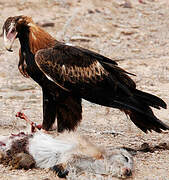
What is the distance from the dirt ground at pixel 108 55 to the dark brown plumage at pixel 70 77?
60 centimetres

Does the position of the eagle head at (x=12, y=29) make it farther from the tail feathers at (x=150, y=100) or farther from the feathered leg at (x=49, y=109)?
the tail feathers at (x=150, y=100)

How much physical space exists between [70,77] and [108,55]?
212 inches

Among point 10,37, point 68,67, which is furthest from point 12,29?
point 68,67

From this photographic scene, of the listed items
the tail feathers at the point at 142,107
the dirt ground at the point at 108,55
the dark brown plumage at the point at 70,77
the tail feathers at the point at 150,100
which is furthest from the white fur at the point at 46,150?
the tail feathers at the point at 150,100

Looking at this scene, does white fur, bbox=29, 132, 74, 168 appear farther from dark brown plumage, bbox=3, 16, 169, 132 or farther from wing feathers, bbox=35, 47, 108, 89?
wing feathers, bbox=35, 47, 108, 89

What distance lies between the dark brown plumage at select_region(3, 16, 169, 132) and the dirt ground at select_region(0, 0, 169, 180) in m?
0.60

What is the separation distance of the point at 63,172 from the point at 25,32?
1.61m

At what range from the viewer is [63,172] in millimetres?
4863

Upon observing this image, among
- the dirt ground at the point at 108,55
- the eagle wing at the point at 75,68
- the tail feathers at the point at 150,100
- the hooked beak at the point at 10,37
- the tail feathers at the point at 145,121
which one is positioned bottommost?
the dirt ground at the point at 108,55

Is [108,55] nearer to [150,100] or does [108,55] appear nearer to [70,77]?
[150,100]

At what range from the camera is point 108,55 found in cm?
1052

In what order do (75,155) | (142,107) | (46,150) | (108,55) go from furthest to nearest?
(108,55), (142,107), (46,150), (75,155)

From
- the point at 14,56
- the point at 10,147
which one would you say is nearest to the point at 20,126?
the point at 10,147

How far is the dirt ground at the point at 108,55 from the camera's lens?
591cm
